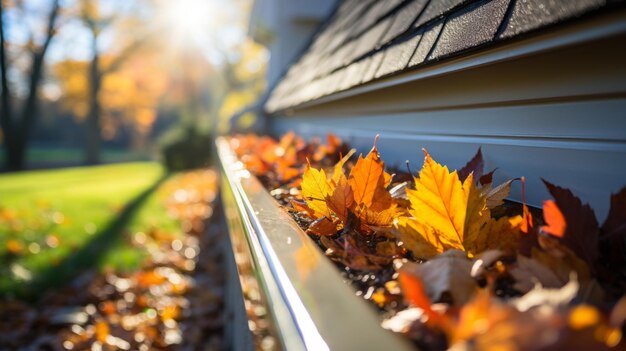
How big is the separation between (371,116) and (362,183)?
5.71 feet

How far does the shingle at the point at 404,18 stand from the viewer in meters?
2.25

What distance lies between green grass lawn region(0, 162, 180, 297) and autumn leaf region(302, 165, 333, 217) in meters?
4.57

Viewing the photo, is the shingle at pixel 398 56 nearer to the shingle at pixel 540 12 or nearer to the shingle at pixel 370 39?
the shingle at pixel 370 39

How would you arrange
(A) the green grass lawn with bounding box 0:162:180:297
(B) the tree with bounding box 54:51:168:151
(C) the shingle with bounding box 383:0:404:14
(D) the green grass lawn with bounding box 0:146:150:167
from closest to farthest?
(C) the shingle with bounding box 383:0:404:14 < (A) the green grass lawn with bounding box 0:162:180:297 < (B) the tree with bounding box 54:51:168:151 < (D) the green grass lawn with bounding box 0:146:150:167

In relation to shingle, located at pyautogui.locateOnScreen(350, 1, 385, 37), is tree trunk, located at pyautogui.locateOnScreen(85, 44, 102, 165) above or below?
below

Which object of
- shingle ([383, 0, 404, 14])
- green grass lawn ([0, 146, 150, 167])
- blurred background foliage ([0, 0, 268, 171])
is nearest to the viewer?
shingle ([383, 0, 404, 14])

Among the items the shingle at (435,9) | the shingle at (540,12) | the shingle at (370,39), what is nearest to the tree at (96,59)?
the shingle at (370,39)

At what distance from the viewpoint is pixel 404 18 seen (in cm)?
240

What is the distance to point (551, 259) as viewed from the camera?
97 centimetres

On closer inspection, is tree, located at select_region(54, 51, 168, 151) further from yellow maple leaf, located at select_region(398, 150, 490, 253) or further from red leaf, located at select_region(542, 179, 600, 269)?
red leaf, located at select_region(542, 179, 600, 269)

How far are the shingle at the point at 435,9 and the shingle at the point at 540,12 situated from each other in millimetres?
492

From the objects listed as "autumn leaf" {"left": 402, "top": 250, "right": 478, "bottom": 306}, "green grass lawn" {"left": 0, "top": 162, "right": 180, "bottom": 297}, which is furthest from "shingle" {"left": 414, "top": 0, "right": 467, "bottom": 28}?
"green grass lawn" {"left": 0, "top": 162, "right": 180, "bottom": 297}

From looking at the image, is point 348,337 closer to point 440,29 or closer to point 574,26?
point 574,26

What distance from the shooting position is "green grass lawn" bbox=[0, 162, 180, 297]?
541 cm
